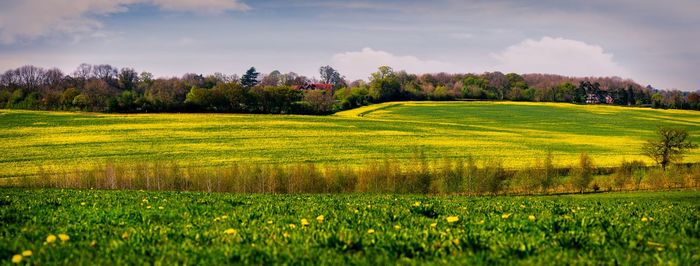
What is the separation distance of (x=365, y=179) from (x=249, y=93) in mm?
65513

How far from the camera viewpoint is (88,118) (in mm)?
89375

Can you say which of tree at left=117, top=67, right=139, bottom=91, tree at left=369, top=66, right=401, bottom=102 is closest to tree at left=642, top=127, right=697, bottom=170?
tree at left=369, top=66, right=401, bottom=102

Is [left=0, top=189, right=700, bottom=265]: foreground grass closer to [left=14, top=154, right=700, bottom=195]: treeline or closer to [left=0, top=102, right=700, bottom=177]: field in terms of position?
[left=14, top=154, right=700, bottom=195]: treeline

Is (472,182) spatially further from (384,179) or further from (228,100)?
(228,100)

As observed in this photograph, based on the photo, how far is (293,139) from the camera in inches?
3012

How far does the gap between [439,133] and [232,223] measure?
79.0 metres

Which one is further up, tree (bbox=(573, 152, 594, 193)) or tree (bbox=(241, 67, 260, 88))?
tree (bbox=(241, 67, 260, 88))

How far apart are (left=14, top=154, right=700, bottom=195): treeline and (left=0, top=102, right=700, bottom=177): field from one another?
8649 mm

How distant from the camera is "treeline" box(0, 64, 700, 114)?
4023 inches

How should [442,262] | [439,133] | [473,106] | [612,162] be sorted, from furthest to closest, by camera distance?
[473,106] → [439,133] → [612,162] → [442,262]

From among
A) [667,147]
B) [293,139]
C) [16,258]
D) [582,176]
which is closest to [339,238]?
[16,258]

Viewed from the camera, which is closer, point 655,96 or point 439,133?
point 439,133

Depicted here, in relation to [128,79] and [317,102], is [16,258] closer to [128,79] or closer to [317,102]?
[317,102]

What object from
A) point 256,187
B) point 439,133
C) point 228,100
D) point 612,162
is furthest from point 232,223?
point 228,100
